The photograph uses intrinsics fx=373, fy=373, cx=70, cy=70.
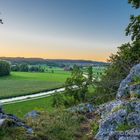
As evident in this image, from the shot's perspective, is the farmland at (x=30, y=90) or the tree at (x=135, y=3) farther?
the farmland at (x=30, y=90)

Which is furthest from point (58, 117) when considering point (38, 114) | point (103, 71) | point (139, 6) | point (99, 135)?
point (103, 71)

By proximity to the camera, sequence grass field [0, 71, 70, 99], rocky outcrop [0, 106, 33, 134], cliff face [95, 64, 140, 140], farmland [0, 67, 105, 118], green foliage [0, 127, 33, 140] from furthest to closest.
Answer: grass field [0, 71, 70, 99], farmland [0, 67, 105, 118], rocky outcrop [0, 106, 33, 134], cliff face [95, 64, 140, 140], green foliage [0, 127, 33, 140]

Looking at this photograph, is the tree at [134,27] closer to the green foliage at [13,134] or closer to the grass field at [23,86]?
the green foliage at [13,134]

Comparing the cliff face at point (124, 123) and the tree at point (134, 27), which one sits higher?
the tree at point (134, 27)

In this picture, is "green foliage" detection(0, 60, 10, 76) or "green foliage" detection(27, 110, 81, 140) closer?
"green foliage" detection(27, 110, 81, 140)

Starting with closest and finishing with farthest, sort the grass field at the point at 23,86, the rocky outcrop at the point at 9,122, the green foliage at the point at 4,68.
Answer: the rocky outcrop at the point at 9,122, the grass field at the point at 23,86, the green foliage at the point at 4,68

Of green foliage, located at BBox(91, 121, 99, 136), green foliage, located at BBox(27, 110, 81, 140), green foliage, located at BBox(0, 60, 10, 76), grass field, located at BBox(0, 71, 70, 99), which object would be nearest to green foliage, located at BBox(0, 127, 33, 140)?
green foliage, located at BBox(27, 110, 81, 140)

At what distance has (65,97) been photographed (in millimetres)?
49844

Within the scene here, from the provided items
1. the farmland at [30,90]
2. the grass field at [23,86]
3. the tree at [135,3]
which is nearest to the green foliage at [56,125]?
the farmland at [30,90]

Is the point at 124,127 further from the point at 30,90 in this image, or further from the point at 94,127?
the point at 30,90

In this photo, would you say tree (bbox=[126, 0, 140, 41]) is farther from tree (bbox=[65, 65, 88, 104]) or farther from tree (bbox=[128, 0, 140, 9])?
tree (bbox=[65, 65, 88, 104])

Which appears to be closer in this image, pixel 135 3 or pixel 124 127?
pixel 124 127

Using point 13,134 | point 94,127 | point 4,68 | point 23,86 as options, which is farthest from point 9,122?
point 4,68

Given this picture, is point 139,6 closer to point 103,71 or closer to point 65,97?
point 103,71
